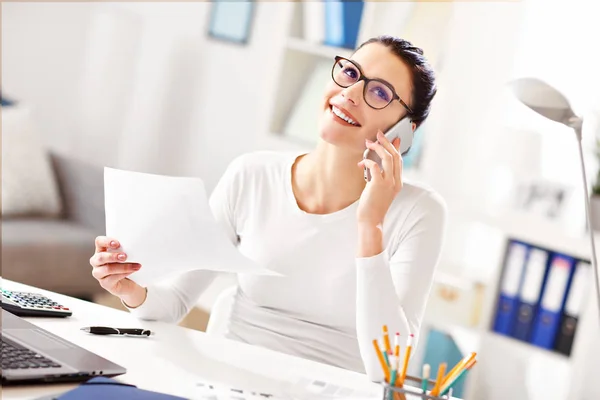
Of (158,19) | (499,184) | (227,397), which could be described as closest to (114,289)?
(227,397)

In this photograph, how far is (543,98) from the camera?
1.39 m

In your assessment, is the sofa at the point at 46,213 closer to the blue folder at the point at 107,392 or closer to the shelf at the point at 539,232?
the shelf at the point at 539,232

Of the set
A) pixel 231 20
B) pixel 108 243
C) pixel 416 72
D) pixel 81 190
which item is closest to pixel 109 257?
pixel 108 243

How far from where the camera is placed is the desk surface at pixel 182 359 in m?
1.21

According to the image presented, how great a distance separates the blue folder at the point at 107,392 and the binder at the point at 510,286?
1.97 m

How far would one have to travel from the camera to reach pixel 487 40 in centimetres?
323

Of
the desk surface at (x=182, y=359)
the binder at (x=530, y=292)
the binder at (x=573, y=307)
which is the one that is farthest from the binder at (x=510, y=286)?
the desk surface at (x=182, y=359)

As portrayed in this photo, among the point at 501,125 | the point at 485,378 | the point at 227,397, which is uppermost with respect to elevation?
the point at 501,125

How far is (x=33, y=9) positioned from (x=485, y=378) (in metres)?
2.92

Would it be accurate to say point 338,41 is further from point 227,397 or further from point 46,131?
point 227,397

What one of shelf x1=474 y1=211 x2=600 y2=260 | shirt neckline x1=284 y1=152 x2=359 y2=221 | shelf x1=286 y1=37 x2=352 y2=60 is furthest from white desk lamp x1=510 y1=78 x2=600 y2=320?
shelf x1=286 y1=37 x2=352 y2=60

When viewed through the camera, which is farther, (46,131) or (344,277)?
(46,131)

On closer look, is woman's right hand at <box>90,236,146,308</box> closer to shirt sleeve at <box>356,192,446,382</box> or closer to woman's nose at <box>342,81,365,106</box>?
shirt sleeve at <box>356,192,446,382</box>

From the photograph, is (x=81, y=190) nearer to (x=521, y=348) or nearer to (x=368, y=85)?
(x=521, y=348)
